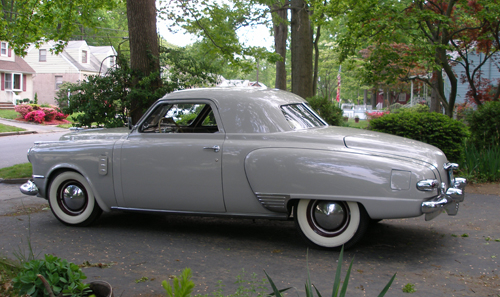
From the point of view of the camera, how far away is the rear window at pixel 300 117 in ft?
18.3

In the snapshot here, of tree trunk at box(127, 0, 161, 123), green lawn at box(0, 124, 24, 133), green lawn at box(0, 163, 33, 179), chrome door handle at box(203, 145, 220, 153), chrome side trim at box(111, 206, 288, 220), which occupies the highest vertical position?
tree trunk at box(127, 0, 161, 123)

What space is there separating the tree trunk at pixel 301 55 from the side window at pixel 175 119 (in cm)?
831

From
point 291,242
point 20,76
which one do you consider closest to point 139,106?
point 291,242

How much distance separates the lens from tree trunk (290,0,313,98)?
14570 millimetres

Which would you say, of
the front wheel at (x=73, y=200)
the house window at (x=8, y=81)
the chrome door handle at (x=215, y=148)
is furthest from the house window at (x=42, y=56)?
the chrome door handle at (x=215, y=148)

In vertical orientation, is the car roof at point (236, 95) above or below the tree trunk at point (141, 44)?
below

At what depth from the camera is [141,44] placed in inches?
392

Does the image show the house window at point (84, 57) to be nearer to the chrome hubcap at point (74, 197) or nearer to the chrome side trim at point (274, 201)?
the chrome hubcap at point (74, 197)

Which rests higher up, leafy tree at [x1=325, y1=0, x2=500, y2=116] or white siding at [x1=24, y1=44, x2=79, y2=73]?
white siding at [x1=24, y1=44, x2=79, y2=73]

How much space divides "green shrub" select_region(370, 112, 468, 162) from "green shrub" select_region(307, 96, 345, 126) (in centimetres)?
271

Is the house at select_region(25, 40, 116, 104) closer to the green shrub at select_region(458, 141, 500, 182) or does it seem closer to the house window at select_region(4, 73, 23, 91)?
the house window at select_region(4, 73, 23, 91)

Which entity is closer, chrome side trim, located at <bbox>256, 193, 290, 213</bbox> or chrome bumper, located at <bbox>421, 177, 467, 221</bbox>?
chrome bumper, located at <bbox>421, 177, 467, 221</bbox>

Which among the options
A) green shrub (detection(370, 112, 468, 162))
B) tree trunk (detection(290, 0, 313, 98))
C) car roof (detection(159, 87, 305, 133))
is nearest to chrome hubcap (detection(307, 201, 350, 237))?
car roof (detection(159, 87, 305, 133))

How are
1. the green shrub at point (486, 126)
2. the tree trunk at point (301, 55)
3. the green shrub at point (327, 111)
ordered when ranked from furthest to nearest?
the tree trunk at point (301, 55) → the green shrub at point (327, 111) → the green shrub at point (486, 126)
